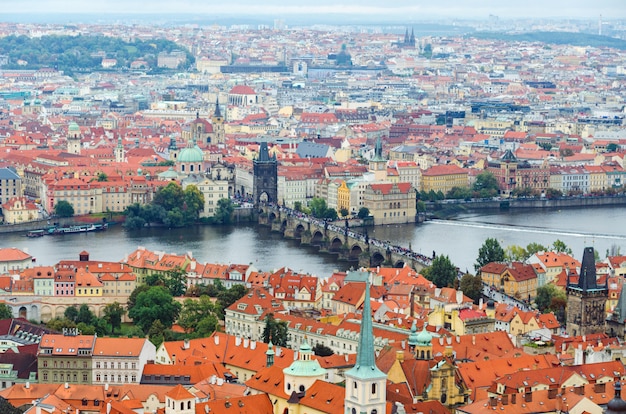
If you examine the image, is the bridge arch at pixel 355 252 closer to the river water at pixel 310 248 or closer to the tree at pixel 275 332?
the river water at pixel 310 248

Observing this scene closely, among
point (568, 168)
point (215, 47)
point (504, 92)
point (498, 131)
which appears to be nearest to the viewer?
point (568, 168)

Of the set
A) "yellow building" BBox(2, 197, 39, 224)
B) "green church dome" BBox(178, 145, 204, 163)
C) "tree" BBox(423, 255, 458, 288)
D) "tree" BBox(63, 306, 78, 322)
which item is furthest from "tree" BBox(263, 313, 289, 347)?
"green church dome" BBox(178, 145, 204, 163)

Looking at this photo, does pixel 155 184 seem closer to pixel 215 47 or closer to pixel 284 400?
pixel 284 400

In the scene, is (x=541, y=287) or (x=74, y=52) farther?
(x=74, y=52)

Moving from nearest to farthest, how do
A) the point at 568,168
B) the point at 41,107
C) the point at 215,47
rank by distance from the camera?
1. the point at 568,168
2. the point at 41,107
3. the point at 215,47

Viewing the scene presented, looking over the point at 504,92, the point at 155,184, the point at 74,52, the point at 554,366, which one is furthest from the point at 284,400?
the point at 74,52

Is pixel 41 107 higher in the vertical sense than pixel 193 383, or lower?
lower

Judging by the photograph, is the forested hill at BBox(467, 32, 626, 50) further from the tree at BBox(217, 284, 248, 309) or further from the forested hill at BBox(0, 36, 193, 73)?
the tree at BBox(217, 284, 248, 309)
